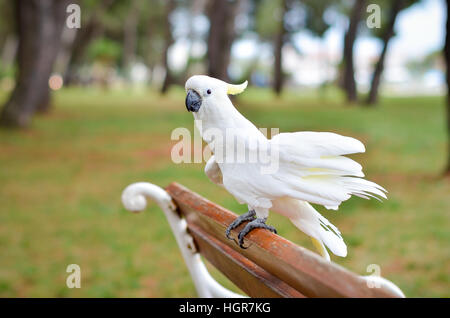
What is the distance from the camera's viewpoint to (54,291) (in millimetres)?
3332

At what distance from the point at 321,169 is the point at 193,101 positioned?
1.47ft

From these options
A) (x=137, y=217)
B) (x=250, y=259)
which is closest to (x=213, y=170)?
(x=250, y=259)

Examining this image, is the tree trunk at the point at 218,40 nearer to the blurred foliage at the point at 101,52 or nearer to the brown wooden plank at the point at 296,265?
the brown wooden plank at the point at 296,265

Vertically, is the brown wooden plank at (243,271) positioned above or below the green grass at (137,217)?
above

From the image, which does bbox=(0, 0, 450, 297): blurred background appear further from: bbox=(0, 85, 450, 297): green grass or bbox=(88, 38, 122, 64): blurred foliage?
bbox=(88, 38, 122, 64): blurred foliage

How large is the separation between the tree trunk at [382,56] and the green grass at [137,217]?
210 inches

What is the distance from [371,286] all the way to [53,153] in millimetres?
8333

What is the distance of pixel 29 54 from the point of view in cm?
955

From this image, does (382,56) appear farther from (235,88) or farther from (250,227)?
(250,227)

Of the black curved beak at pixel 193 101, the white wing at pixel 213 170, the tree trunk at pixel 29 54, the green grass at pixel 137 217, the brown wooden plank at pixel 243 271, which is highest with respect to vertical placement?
the tree trunk at pixel 29 54

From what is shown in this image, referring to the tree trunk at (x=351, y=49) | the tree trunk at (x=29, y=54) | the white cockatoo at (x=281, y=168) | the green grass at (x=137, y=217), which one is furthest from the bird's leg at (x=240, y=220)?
the tree trunk at (x=351, y=49)

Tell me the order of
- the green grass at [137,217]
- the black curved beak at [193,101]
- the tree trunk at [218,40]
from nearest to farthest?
the black curved beak at [193,101] → the green grass at [137,217] → the tree trunk at [218,40]

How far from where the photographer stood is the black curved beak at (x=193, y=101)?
51.8 inches
